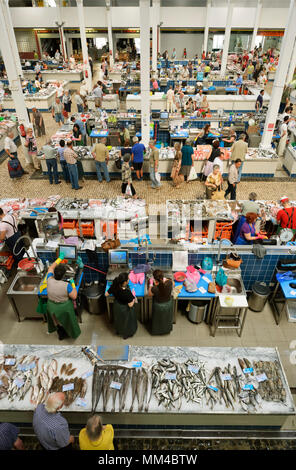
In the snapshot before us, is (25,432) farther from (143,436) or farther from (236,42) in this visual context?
(236,42)

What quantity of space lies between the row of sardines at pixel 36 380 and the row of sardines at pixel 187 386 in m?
0.33

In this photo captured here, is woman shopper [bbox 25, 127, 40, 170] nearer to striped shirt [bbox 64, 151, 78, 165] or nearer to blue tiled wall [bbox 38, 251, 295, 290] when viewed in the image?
striped shirt [bbox 64, 151, 78, 165]

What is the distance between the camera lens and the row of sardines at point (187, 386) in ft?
15.0

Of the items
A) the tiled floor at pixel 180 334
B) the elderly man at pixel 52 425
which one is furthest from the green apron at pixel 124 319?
the elderly man at pixel 52 425

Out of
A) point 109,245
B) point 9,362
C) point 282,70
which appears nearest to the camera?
point 9,362

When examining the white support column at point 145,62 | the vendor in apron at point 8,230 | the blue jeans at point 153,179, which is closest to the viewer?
the vendor in apron at point 8,230

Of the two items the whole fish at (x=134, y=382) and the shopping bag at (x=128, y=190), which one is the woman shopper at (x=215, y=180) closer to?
the shopping bag at (x=128, y=190)

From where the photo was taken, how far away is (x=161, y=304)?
5.68 metres

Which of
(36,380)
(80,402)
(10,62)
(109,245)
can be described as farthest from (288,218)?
(10,62)

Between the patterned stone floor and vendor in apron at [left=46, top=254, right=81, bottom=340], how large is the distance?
5305 millimetres

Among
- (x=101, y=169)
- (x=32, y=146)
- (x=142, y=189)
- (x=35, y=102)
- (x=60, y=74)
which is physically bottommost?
(x=142, y=189)

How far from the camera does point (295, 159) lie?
11500mm

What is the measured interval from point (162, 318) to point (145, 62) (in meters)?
8.34

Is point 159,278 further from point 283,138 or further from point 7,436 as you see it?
point 283,138
